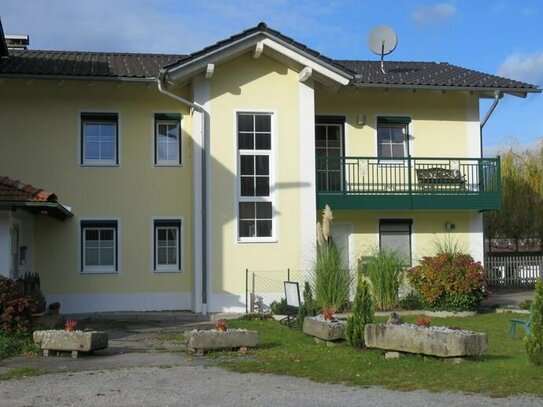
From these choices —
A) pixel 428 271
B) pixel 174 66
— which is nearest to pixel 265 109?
pixel 174 66

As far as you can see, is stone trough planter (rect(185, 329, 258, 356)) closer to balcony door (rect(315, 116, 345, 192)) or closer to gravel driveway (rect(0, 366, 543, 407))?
gravel driveway (rect(0, 366, 543, 407))

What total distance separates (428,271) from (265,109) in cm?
586

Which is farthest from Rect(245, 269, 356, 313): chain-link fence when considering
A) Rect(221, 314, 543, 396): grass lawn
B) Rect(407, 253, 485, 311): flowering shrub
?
Rect(221, 314, 543, 396): grass lawn

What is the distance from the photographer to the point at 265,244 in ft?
64.2

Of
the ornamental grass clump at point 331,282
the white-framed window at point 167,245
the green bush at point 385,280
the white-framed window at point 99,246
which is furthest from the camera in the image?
the white-framed window at point 167,245

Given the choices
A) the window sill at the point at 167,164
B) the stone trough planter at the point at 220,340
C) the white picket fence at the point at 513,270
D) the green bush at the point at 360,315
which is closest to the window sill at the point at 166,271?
the window sill at the point at 167,164

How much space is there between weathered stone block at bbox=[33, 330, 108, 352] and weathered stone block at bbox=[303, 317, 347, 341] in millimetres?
3696

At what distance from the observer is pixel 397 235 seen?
21719 mm

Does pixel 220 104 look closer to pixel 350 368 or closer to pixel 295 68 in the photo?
pixel 295 68

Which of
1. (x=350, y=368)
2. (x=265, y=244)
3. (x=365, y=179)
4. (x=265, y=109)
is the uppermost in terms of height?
(x=265, y=109)

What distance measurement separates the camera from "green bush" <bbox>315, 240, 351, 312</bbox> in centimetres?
1823

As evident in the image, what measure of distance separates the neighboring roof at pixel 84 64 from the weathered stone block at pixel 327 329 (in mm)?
8875

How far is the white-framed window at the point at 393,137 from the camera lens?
21.9 metres

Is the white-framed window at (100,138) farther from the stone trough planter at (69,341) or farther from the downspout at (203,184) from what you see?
the stone trough planter at (69,341)
